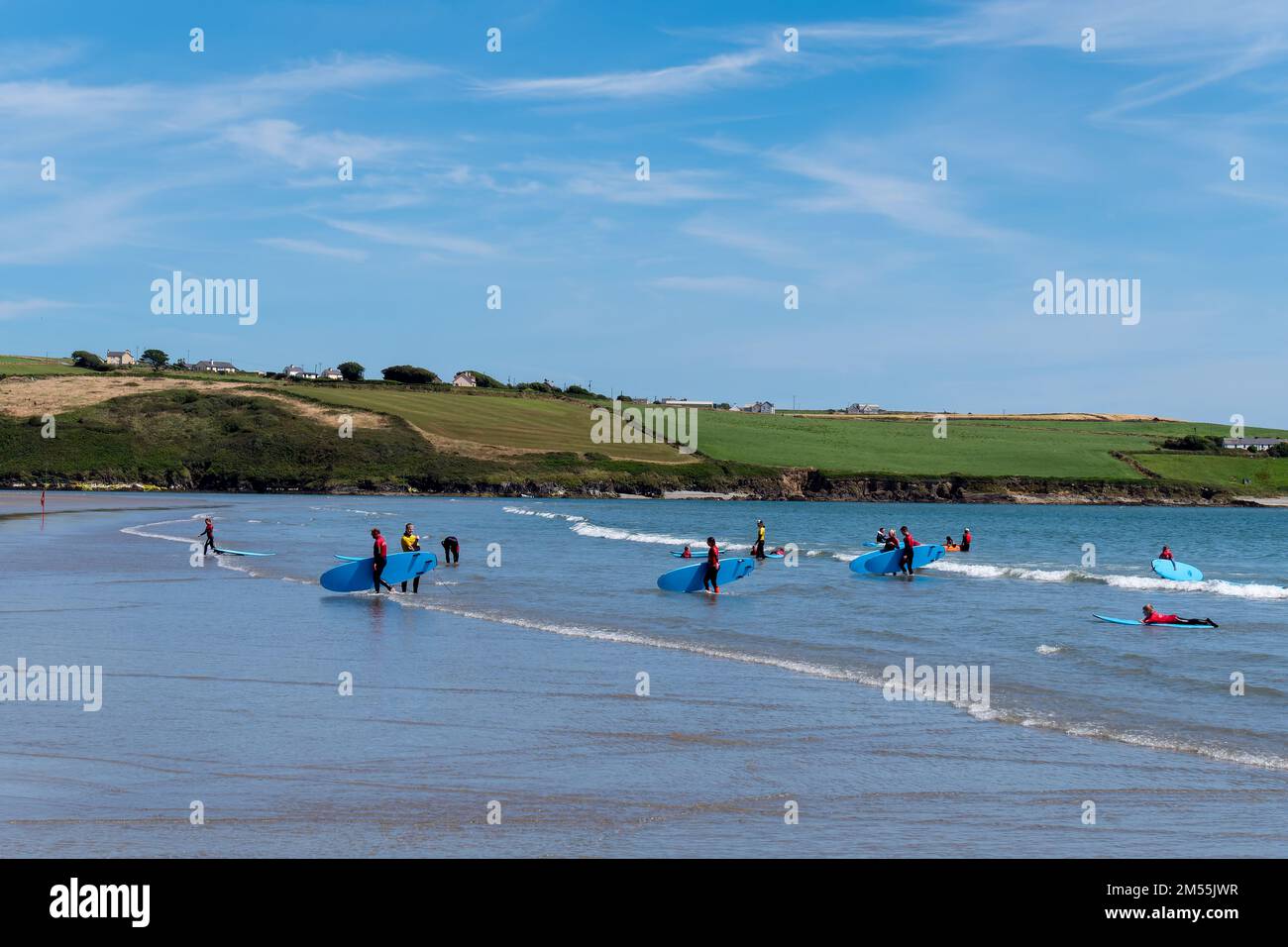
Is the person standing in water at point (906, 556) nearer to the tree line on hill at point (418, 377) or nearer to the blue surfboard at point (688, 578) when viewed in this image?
the blue surfboard at point (688, 578)

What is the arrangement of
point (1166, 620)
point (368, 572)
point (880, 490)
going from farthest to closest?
point (880, 490)
point (368, 572)
point (1166, 620)

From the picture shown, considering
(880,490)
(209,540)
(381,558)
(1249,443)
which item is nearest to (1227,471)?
(1249,443)

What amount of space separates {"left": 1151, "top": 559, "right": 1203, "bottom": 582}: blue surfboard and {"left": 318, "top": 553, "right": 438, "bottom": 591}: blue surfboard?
22.9 metres

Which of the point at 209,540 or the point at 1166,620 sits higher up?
the point at 209,540

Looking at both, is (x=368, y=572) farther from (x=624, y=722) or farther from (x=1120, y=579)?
(x=1120, y=579)

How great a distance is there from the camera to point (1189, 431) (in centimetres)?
15225

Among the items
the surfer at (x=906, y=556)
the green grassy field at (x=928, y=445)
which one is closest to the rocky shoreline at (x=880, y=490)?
the green grassy field at (x=928, y=445)

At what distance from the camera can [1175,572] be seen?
35.7 meters

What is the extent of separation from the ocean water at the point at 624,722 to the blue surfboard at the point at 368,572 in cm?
79

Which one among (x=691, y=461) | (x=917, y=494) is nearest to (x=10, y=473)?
(x=691, y=461)

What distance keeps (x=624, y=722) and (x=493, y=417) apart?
121m

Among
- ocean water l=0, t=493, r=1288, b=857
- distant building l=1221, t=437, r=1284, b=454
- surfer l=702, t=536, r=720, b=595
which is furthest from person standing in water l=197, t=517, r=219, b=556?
distant building l=1221, t=437, r=1284, b=454

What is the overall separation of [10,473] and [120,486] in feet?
30.0
